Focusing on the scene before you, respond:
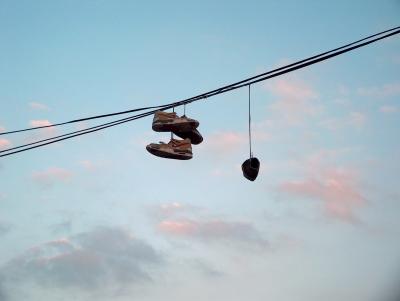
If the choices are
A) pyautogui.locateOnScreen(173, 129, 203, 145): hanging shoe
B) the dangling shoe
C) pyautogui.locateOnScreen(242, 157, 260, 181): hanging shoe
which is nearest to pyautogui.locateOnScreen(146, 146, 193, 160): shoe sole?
the dangling shoe

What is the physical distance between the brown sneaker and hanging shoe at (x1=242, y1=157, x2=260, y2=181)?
37.0 inches

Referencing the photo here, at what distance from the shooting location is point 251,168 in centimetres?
684

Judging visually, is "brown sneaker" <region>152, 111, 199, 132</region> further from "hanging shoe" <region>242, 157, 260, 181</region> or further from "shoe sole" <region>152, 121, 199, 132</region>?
"hanging shoe" <region>242, 157, 260, 181</region>

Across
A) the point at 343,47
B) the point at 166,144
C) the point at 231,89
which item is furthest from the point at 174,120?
the point at 343,47

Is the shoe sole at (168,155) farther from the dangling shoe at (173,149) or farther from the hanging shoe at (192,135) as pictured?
the hanging shoe at (192,135)

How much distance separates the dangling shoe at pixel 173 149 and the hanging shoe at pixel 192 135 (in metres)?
0.08

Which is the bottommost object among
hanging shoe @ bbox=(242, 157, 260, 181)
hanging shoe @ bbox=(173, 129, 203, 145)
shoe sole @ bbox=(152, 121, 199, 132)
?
hanging shoe @ bbox=(242, 157, 260, 181)

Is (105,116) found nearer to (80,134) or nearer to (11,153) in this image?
(80,134)

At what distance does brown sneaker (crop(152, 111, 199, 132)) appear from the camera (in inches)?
283

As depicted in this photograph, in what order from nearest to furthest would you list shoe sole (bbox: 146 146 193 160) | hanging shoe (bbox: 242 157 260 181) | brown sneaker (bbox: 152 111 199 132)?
hanging shoe (bbox: 242 157 260 181) → brown sneaker (bbox: 152 111 199 132) → shoe sole (bbox: 146 146 193 160)

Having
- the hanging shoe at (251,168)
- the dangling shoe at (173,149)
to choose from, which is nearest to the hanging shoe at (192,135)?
the dangling shoe at (173,149)

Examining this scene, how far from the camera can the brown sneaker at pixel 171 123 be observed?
7.20m

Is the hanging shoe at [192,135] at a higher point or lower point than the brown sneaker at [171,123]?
lower

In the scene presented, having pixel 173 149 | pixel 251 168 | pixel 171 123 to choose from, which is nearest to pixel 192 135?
pixel 173 149
